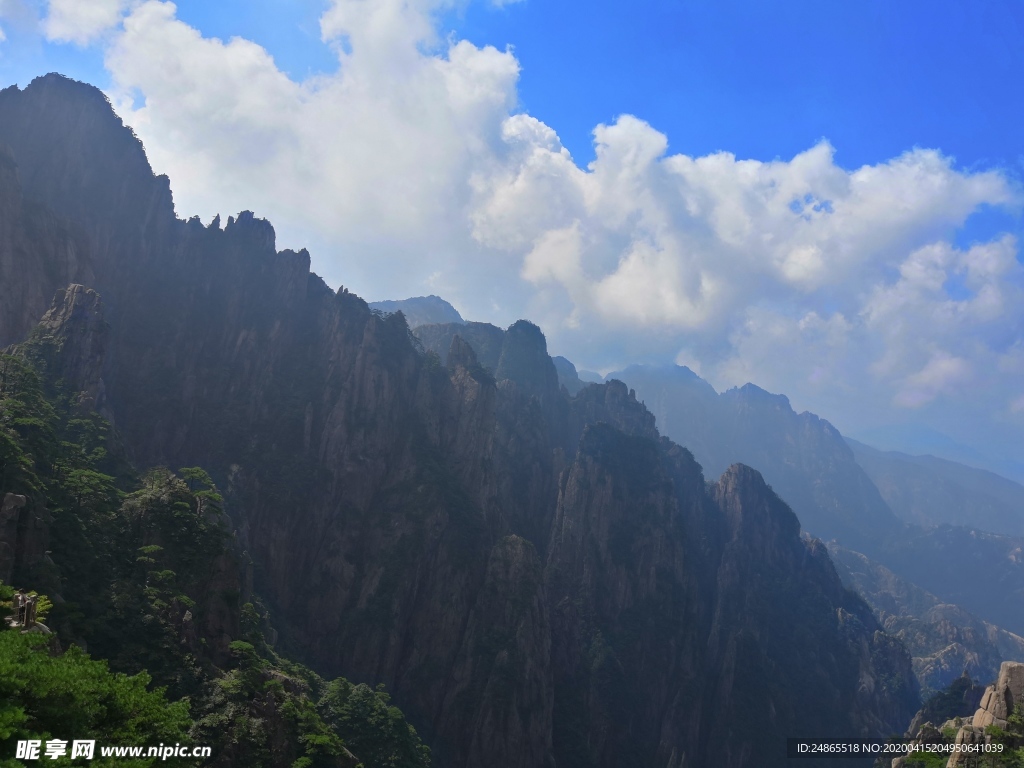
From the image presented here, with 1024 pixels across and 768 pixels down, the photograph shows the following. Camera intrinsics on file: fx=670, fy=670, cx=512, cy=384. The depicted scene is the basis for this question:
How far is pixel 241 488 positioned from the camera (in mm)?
92062

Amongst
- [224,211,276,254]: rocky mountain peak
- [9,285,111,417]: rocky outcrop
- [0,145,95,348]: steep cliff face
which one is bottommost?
[9,285,111,417]: rocky outcrop

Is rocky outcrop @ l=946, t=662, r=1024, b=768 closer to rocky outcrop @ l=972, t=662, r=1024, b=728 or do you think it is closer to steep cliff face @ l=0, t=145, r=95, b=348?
rocky outcrop @ l=972, t=662, r=1024, b=728

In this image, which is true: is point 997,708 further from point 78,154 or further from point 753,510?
point 78,154

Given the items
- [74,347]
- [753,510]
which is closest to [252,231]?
[74,347]

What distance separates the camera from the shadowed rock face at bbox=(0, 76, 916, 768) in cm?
9075

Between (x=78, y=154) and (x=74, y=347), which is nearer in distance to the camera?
(x=74, y=347)

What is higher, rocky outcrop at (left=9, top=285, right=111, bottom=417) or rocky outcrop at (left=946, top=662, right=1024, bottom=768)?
rocky outcrop at (left=9, top=285, right=111, bottom=417)

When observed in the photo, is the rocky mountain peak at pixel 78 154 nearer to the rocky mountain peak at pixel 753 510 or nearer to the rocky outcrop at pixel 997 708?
the rocky outcrop at pixel 997 708

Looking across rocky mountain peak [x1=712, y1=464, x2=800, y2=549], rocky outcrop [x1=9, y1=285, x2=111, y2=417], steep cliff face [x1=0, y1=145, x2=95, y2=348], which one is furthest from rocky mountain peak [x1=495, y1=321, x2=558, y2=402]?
rocky outcrop [x1=9, y1=285, x2=111, y2=417]

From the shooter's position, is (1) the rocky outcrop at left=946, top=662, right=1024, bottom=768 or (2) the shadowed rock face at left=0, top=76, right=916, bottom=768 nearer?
(1) the rocky outcrop at left=946, top=662, right=1024, bottom=768

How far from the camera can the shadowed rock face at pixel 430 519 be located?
90750 millimetres

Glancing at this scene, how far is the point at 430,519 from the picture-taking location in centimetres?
9981

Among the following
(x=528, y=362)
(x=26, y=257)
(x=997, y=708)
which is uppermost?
(x=528, y=362)

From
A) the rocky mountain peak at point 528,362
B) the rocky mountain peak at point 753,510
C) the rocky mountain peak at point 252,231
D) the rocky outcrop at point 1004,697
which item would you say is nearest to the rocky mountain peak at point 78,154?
the rocky mountain peak at point 252,231
